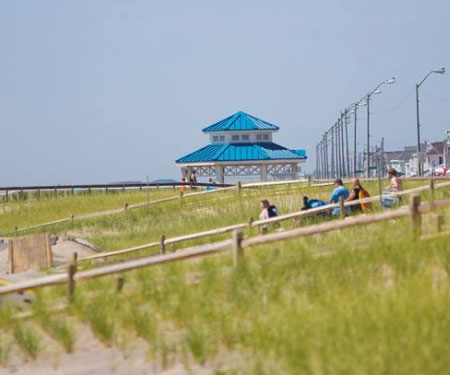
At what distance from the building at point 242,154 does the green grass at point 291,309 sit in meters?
57.1

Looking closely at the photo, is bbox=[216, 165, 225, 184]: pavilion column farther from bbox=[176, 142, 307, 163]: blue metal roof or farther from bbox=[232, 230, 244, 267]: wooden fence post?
bbox=[232, 230, 244, 267]: wooden fence post

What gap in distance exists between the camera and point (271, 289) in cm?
1398

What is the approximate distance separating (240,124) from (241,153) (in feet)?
16.6

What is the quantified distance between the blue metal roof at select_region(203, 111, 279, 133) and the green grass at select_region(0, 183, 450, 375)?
62.1 metres

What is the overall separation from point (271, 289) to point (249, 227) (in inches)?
394

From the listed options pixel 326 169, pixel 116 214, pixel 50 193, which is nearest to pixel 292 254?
pixel 116 214

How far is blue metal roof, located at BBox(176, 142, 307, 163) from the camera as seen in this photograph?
75.4 m

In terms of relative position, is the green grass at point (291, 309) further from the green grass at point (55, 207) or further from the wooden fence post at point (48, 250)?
the green grass at point (55, 207)

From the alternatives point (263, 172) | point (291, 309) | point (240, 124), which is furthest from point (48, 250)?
point (240, 124)

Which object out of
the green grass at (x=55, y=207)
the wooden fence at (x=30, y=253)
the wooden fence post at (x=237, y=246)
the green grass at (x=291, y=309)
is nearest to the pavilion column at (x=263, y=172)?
the green grass at (x=55, y=207)

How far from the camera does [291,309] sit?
12.7 meters

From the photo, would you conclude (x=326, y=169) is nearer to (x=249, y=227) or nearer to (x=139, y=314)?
(x=249, y=227)

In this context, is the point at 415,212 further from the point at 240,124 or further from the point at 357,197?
the point at 240,124

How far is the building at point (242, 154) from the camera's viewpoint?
75.4 m
